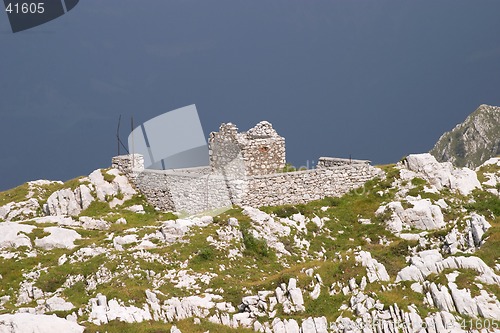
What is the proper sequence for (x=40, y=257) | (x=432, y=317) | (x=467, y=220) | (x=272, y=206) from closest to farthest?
(x=432, y=317) → (x=467, y=220) → (x=40, y=257) → (x=272, y=206)

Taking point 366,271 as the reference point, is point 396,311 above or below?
below

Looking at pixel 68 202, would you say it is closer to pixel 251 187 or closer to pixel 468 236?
pixel 251 187

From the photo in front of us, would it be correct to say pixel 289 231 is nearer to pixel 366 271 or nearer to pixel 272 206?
pixel 272 206

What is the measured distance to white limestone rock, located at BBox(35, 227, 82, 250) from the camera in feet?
104

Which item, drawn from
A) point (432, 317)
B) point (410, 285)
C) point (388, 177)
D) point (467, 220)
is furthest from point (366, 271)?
point (388, 177)

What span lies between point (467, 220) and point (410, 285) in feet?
22.9

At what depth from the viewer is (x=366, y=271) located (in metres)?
23.9

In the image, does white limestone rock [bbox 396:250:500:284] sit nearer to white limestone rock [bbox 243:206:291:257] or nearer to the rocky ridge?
the rocky ridge

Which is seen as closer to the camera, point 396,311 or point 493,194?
point 396,311

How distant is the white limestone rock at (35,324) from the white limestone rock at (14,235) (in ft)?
33.0

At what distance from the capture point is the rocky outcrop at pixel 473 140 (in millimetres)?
159000

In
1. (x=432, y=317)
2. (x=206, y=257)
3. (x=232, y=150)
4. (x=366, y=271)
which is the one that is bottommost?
(x=432, y=317)

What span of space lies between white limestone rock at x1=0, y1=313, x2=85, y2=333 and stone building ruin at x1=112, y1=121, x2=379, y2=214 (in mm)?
16214

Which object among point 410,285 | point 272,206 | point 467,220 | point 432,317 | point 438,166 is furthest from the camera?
point 438,166
